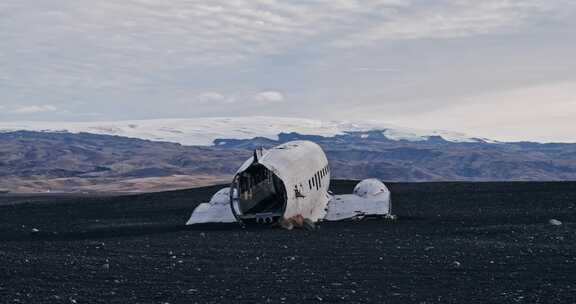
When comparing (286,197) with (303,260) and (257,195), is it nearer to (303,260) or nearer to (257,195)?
(257,195)

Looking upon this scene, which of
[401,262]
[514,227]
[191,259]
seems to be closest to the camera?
[401,262]

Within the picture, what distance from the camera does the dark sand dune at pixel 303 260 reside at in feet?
59.9

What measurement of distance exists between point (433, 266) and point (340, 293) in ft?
16.7

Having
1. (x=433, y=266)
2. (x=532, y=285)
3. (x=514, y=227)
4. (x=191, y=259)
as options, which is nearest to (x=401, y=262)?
(x=433, y=266)

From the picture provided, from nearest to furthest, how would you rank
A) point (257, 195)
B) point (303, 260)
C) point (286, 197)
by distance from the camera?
1. point (303, 260)
2. point (286, 197)
3. point (257, 195)

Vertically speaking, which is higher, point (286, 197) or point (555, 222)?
point (286, 197)

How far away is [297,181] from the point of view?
118 ft

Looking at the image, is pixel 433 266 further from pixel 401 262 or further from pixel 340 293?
pixel 340 293

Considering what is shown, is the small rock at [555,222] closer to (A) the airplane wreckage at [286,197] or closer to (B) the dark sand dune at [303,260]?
(B) the dark sand dune at [303,260]

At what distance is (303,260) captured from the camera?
24.5 meters

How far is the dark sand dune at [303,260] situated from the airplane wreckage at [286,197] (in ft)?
4.72

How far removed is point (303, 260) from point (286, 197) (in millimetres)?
10036

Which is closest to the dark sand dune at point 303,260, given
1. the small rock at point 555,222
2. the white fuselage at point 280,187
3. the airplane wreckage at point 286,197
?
the small rock at point 555,222

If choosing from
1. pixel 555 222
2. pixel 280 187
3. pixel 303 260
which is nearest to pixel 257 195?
pixel 280 187
